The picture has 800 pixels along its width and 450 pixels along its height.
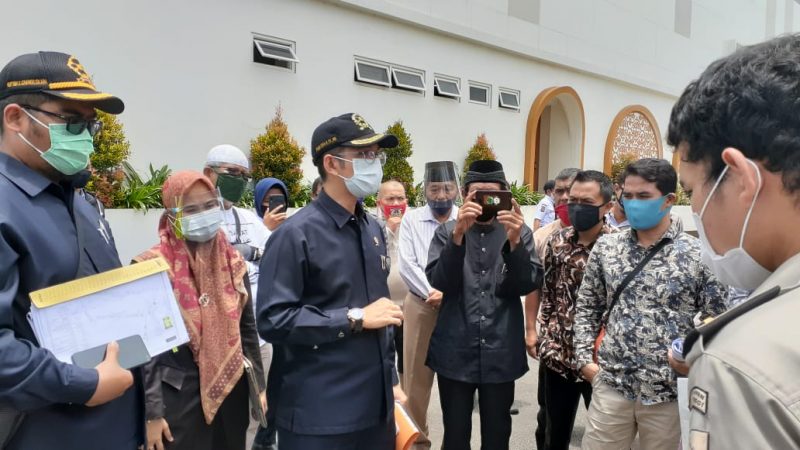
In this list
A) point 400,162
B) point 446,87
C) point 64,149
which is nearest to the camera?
point 64,149

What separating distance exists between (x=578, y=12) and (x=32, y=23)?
39.9ft

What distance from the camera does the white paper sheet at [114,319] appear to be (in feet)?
5.06

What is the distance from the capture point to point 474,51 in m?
11.0

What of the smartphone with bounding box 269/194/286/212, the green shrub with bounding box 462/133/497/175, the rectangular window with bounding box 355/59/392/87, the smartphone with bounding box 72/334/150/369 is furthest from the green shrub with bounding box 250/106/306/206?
the smartphone with bounding box 72/334/150/369

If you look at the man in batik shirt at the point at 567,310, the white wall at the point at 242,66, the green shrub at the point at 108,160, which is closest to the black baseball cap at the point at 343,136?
the man in batik shirt at the point at 567,310

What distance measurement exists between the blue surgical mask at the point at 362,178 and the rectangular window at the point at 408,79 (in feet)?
24.6

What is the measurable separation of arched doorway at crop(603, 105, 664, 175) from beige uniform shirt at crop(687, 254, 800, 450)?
47.8 ft

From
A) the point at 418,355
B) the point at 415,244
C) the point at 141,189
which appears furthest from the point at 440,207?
the point at 141,189

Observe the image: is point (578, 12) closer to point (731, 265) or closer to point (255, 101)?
point (255, 101)

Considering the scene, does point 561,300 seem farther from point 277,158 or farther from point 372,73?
point 372,73

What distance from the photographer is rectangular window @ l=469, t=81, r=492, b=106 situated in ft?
36.5

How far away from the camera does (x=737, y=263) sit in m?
1.11

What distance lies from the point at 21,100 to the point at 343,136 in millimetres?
1204

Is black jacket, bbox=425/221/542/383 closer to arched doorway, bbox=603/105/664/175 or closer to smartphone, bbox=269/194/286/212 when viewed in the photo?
smartphone, bbox=269/194/286/212
